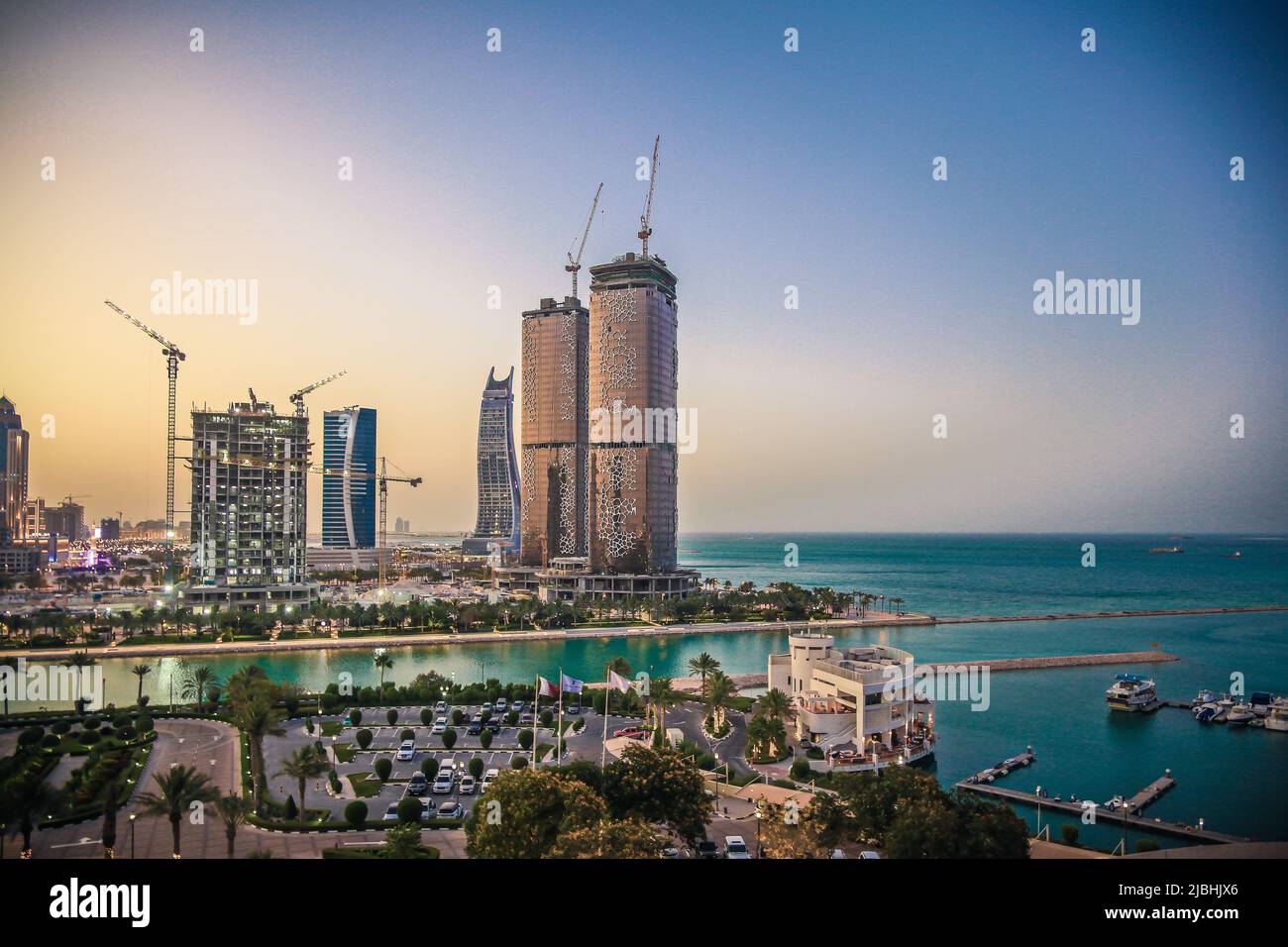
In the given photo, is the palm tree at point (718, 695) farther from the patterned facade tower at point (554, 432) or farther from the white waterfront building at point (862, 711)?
the patterned facade tower at point (554, 432)

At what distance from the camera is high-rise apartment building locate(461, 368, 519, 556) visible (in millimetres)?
101625

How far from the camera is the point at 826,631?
43.7m

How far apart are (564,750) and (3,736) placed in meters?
12.7

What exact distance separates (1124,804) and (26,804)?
60.0ft

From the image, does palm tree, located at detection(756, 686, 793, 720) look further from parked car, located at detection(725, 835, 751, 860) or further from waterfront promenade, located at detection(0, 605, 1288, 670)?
waterfront promenade, located at detection(0, 605, 1288, 670)

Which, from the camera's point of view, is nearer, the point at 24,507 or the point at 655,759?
the point at 655,759

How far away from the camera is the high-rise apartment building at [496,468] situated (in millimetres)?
101625

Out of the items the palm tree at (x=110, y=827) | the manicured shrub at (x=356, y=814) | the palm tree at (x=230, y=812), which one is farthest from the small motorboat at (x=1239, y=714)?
the palm tree at (x=110, y=827)

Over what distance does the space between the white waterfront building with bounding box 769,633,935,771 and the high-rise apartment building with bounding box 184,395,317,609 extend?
36.3 meters

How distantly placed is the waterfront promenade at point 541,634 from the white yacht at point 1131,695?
602 centimetres

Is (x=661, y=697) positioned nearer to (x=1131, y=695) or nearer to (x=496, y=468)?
(x=1131, y=695)

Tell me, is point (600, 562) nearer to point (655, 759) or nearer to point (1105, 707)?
point (1105, 707)
